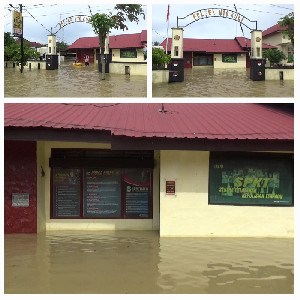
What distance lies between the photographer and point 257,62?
7.14m

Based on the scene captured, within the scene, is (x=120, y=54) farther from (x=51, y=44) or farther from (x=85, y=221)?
(x=85, y=221)

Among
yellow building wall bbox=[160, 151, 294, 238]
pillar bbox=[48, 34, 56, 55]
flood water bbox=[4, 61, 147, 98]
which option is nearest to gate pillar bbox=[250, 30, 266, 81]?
yellow building wall bbox=[160, 151, 294, 238]

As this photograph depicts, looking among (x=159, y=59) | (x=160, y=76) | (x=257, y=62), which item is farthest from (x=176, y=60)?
(x=257, y=62)

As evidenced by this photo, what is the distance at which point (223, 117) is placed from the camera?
6500 mm

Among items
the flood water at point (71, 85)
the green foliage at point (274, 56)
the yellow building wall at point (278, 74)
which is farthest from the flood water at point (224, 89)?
the green foliage at point (274, 56)

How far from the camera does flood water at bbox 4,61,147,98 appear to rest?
517 centimetres

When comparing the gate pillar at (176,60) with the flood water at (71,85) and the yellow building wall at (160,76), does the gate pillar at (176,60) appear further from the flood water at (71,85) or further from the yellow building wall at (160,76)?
the flood water at (71,85)

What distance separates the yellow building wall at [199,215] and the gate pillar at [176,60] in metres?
1.29

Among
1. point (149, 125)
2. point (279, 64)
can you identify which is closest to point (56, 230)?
point (149, 125)

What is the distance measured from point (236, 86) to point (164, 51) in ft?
4.62

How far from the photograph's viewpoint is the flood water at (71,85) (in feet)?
17.0

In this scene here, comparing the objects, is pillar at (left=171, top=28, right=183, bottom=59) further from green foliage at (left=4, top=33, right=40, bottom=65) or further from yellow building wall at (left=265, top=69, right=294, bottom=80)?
green foliage at (left=4, top=33, right=40, bottom=65)

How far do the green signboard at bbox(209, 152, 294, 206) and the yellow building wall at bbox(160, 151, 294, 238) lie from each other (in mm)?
172

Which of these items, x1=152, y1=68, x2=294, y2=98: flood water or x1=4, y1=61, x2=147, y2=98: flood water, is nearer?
x1=152, y1=68, x2=294, y2=98: flood water
